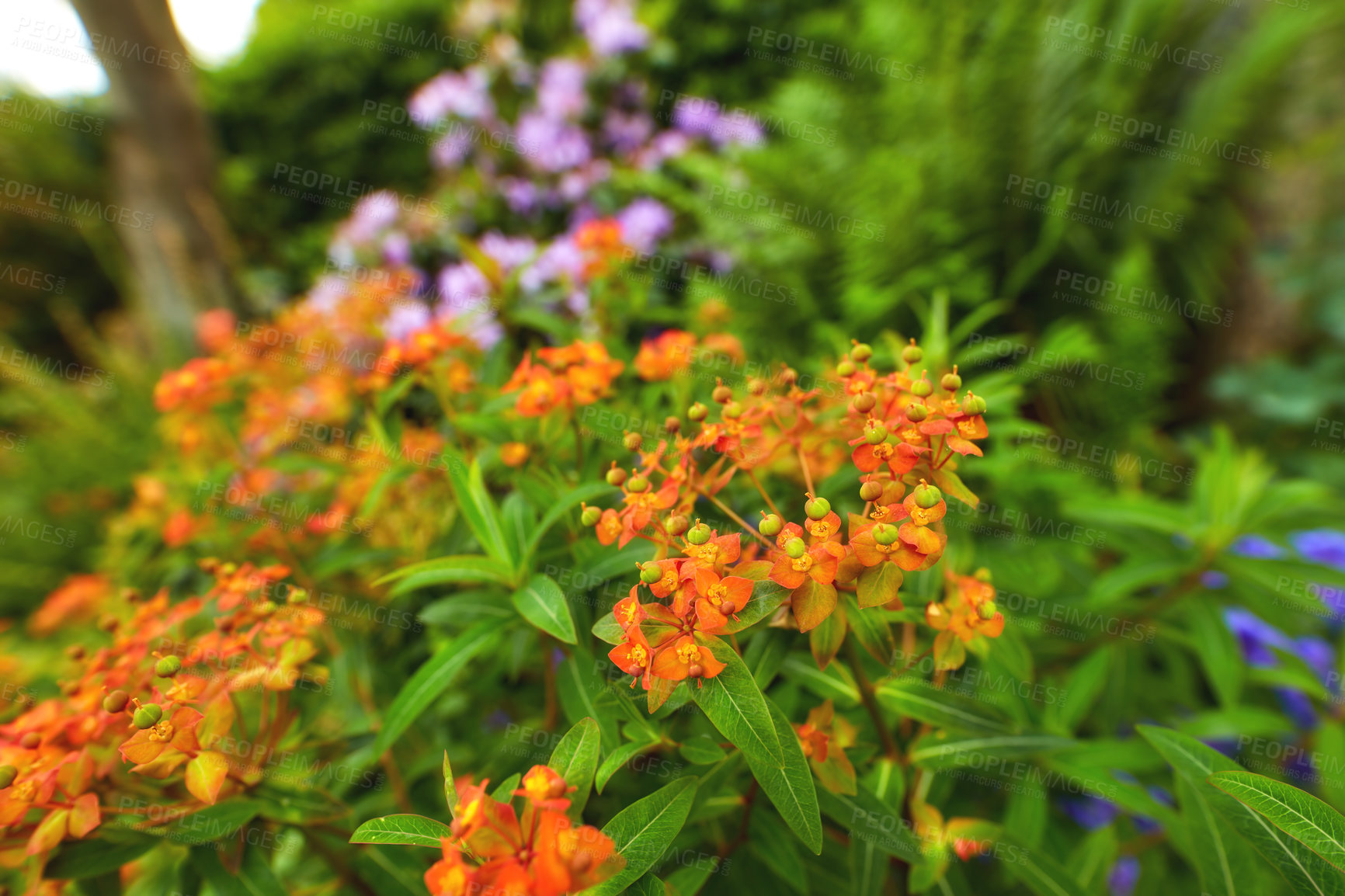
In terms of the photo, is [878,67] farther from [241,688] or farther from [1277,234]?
[241,688]

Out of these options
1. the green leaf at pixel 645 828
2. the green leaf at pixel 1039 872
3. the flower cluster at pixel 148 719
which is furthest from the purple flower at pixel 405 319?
the green leaf at pixel 1039 872

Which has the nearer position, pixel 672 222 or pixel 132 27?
pixel 672 222

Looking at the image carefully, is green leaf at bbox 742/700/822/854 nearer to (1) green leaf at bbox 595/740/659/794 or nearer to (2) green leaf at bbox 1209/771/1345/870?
(1) green leaf at bbox 595/740/659/794

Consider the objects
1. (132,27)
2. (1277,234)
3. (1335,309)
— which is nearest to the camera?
(1335,309)

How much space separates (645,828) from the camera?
0.61 meters

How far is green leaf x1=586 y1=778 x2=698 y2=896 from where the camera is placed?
0.58 m

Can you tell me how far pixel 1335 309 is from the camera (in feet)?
8.68

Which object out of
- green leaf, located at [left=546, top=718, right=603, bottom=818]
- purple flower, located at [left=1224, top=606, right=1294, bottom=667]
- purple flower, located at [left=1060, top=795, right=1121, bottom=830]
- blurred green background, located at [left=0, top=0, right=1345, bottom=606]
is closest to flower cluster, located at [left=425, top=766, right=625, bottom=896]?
green leaf, located at [left=546, top=718, right=603, bottom=818]

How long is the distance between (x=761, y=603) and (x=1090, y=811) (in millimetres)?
1498

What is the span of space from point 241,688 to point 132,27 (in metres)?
4.44

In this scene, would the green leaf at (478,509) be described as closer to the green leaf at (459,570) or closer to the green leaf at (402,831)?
the green leaf at (459,570)

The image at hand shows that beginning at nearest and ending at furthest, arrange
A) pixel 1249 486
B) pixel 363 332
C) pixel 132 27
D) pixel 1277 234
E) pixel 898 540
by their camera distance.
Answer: pixel 898 540 < pixel 1249 486 < pixel 363 332 < pixel 1277 234 < pixel 132 27

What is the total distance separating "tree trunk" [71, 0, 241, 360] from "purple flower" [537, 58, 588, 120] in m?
1.92

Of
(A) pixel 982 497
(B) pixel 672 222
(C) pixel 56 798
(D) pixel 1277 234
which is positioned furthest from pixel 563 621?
(D) pixel 1277 234
